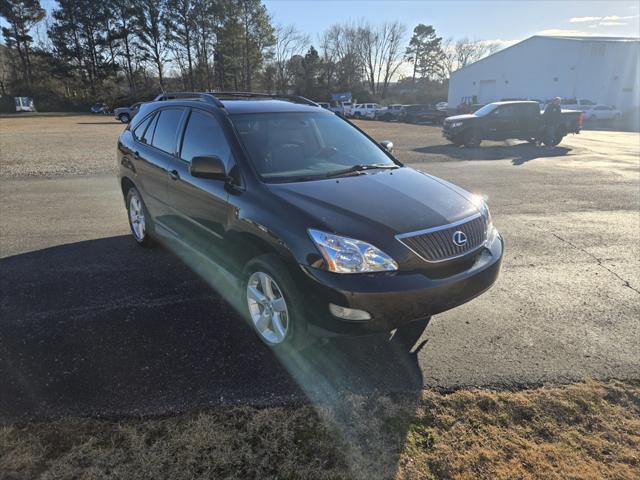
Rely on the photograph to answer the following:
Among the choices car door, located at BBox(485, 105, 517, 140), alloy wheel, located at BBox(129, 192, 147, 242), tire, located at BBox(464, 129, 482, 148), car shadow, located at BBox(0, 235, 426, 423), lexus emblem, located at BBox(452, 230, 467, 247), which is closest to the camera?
car shadow, located at BBox(0, 235, 426, 423)

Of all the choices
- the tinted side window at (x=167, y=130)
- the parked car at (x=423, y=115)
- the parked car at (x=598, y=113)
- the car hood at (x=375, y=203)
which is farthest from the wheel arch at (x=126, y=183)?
the parked car at (x=598, y=113)

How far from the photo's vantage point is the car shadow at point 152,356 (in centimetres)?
278

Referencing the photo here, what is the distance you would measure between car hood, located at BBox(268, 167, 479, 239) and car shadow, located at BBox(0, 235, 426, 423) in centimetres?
105

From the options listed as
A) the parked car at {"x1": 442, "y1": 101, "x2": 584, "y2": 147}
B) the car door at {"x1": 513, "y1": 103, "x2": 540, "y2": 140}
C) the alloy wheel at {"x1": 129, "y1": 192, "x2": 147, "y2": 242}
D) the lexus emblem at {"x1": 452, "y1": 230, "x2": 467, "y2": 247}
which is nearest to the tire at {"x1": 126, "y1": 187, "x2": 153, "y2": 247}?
the alloy wheel at {"x1": 129, "y1": 192, "x2": 147, "y2": 242}

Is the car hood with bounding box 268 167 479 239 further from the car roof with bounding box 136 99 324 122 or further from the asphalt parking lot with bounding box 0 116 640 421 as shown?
the car roof with bounding box 136 99 324 122

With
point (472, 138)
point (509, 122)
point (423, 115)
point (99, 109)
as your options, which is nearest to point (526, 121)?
point (509, 122)

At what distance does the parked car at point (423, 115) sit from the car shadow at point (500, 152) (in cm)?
1930

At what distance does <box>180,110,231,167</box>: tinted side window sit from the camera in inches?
145

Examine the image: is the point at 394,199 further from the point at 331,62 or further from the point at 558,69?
the point at 331,62

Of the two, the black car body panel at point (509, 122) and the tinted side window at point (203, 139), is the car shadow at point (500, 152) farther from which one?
the tinted side window at point (203, 139)

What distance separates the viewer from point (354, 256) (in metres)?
2.73

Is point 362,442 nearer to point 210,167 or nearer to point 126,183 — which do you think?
point 210,167

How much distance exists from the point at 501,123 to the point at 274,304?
1722cm

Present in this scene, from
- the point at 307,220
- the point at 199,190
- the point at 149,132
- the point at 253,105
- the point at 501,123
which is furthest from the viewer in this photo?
the point at 501,123
